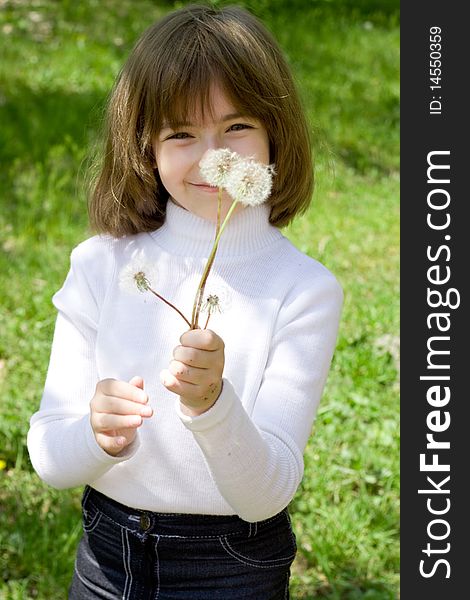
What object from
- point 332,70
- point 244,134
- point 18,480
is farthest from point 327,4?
point 244,134

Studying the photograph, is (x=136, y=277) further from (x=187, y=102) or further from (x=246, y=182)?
(x=187, y=102)

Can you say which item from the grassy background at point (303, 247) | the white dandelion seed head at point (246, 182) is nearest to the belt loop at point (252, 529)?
the white dandelion seed head at point (246, 182)

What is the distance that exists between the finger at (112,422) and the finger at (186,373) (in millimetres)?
138

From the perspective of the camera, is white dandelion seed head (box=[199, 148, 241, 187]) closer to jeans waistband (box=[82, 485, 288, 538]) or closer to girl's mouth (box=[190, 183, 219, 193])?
girl's mouth (box=[190, 183, 219, 193])

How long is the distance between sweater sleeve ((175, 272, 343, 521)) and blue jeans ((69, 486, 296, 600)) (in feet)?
0.49

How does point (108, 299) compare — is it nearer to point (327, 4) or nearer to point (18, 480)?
point (18, 480)

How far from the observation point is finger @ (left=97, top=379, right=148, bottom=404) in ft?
4.42

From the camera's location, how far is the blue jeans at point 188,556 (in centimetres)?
158

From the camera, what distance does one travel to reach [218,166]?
4.23 feet

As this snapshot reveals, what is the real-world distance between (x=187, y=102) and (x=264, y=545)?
749 millimetres

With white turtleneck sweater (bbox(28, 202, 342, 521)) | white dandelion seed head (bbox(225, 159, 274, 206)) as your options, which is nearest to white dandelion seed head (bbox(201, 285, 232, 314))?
white turtleneck sweater (bbox(28, 202, 342, 521))

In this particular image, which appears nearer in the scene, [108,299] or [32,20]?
[108,299]

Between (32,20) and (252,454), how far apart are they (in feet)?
18.8

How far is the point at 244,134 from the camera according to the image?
1.55 metres
